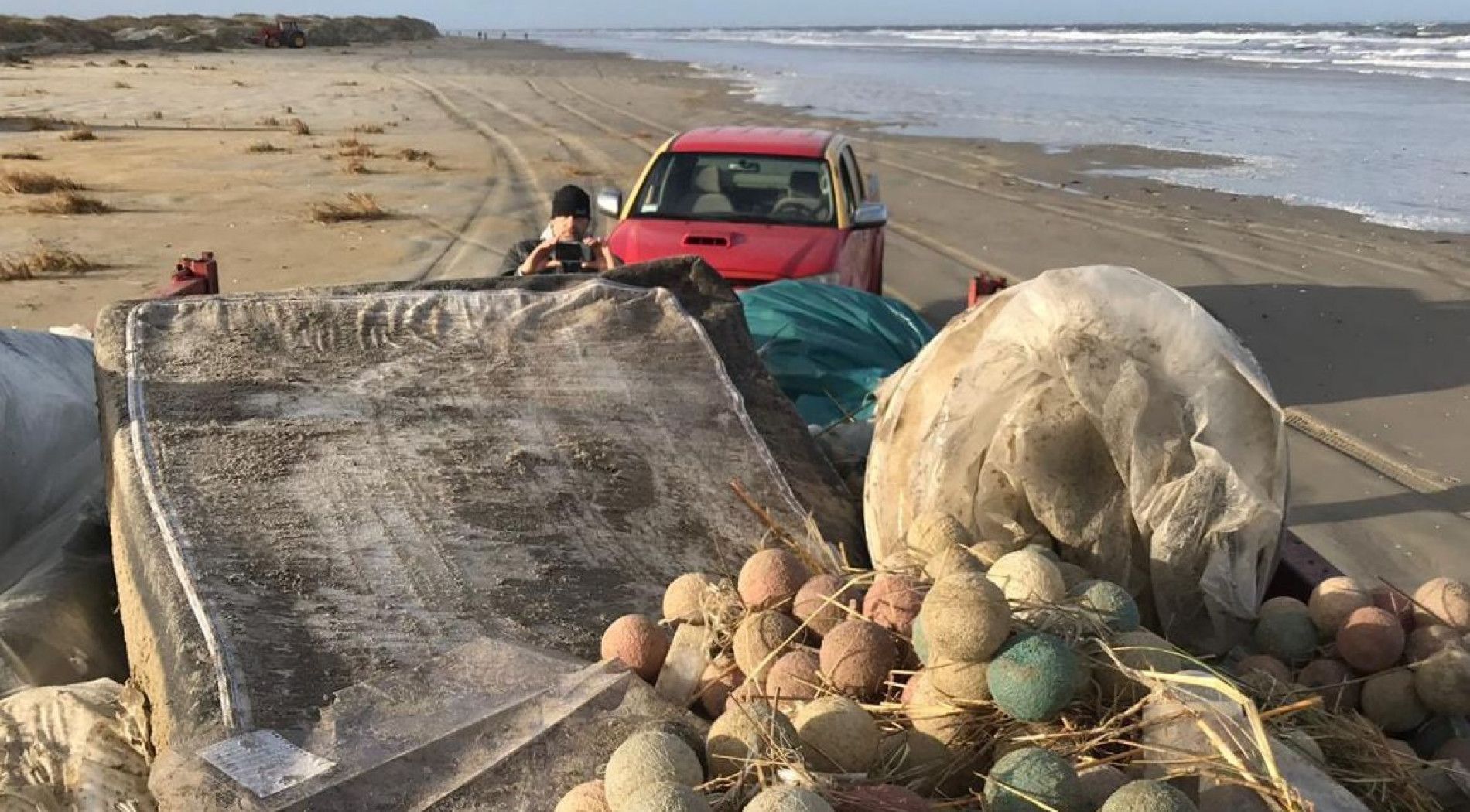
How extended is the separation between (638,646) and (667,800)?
0.98m

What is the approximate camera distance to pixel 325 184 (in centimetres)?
1595

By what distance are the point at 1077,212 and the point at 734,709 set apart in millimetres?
13512

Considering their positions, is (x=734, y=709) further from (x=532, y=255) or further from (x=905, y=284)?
(x=905, y=284)

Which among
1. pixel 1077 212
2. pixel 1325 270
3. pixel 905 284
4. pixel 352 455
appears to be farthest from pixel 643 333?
pixel 1077 212

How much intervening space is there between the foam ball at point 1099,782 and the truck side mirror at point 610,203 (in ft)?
20.6

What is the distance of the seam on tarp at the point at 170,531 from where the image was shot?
8.38 feet

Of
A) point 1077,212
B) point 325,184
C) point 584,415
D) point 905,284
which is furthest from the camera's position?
point 325,184

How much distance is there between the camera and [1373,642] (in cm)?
271

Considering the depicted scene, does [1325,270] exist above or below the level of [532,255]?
below

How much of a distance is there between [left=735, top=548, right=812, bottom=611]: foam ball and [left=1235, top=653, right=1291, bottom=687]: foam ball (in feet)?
3.27

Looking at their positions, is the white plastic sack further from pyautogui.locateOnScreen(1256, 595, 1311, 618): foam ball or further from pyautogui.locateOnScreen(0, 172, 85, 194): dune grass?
pyautogui.locateOnScreen(0, 172, 85, 194): dune grass

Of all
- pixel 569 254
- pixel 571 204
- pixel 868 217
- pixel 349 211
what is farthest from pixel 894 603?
pixel 349 211

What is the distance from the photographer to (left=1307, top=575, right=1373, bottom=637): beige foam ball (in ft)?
9.46

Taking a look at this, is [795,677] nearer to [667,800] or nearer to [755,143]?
[667,800]
